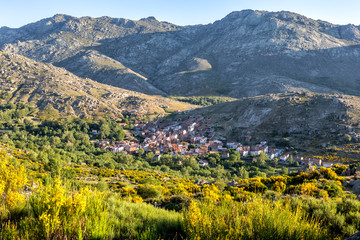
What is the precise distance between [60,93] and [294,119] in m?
89.0

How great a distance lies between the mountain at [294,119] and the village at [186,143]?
13.8 ft

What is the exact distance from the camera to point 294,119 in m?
57.3

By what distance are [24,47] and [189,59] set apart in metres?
169

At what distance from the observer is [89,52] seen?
184m

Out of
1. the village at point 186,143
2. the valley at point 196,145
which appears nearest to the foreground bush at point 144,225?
the valley at point 196,145

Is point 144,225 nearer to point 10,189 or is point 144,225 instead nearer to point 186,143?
point 10,189

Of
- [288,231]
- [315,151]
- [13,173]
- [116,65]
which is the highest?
[116,65]

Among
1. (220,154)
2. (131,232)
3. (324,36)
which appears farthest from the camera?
(324,36)

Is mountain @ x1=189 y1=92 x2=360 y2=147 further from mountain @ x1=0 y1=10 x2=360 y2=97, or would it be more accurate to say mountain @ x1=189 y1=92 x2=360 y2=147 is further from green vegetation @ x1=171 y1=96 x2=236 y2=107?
mountain @ x1=0 y1=10 x2=360 y2=97

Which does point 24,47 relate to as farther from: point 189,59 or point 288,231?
point 288,231

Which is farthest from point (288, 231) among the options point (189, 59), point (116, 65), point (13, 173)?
point (189, 59)

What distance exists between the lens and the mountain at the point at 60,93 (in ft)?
264

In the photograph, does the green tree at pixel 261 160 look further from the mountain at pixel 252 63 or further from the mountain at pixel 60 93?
the mountain at pixel 252 63

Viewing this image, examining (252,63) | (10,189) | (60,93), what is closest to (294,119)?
(10,189)
